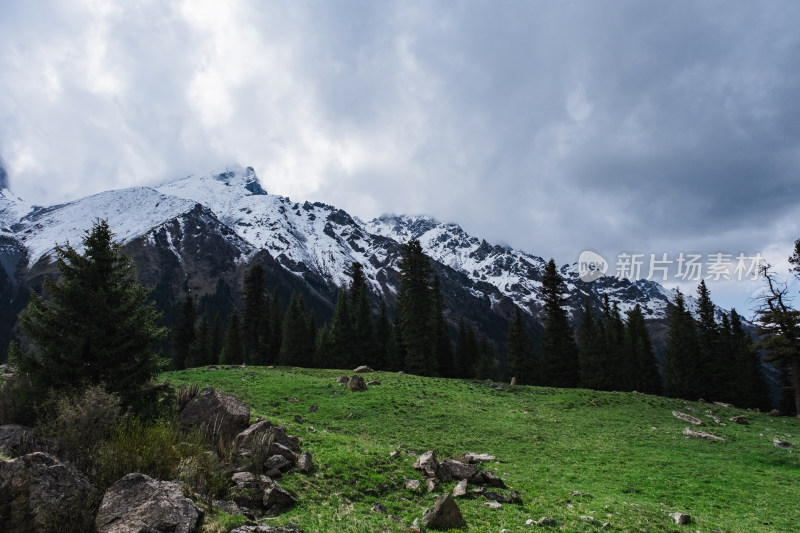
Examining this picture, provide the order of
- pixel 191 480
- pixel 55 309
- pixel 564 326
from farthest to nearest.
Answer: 1. pixel 564 326
2. pixel 55 309
3. pixel 191 480

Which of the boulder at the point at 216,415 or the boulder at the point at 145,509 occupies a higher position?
the boulder at the point at 216,415

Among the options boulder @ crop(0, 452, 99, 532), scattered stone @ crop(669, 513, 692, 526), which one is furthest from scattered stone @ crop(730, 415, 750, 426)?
boulder @ crop(0, 452, 99, 532)

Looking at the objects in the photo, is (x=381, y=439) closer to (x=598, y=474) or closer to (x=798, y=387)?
(x=598, y=474)

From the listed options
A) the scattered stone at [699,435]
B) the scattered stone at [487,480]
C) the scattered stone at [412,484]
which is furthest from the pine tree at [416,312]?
the scattered stone at [412,484]

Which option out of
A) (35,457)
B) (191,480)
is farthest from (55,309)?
(191,480)

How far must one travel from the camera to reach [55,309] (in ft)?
57.6

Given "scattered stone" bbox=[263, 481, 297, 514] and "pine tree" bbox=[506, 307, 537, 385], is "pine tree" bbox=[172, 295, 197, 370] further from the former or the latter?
"scattered stone" bbox=[263, 481, 297, 514]

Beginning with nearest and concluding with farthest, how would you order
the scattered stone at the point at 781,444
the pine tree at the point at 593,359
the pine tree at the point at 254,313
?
1. the scattered stone at the point at 781,444
2. the pine tree at the point at 593,359
3. the pine tree at the point at 254,313

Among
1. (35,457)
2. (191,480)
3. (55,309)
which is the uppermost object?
(55,309)

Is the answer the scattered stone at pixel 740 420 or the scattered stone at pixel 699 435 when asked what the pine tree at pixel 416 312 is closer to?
the scattered stone at pixel 699 435

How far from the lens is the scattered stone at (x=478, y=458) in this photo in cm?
1880

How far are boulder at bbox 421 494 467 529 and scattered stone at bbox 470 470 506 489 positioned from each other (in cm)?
416

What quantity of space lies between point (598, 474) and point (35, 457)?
828 inches

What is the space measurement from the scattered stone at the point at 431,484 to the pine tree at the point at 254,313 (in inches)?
2502
